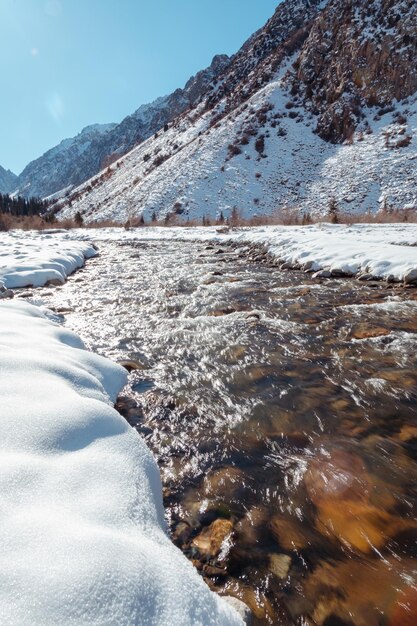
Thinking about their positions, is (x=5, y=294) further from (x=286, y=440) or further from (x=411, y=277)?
(x=411, y=277)

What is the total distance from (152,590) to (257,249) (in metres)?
11.7

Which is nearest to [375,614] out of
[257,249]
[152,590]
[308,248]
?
[152,590]

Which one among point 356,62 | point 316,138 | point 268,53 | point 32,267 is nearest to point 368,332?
point 32,267

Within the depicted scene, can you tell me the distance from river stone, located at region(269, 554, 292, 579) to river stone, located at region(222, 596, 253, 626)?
0.91ft

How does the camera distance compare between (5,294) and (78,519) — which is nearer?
(78,519)

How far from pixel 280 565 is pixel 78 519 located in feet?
3.44

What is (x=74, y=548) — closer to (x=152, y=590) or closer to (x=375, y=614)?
(x=152, y=590)

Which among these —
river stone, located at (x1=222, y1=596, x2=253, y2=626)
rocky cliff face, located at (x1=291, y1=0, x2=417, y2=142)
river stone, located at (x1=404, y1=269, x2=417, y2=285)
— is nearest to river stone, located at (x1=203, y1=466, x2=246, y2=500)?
river stone, located at (x1=222, y1=596, x2=253, y2=626)

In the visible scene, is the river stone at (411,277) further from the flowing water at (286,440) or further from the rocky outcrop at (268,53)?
the rocky outcrop at (268,53)

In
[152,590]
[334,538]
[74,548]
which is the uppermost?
[74,548]

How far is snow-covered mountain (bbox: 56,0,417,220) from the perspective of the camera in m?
28.2

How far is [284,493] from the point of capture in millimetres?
2104

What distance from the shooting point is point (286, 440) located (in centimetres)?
257

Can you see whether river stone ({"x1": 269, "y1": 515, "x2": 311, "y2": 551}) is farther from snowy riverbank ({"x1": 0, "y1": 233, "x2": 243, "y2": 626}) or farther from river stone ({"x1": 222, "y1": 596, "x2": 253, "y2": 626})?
snowy riverbank ({"x1": 0, "y1": 233, "x2": 243, "y2": 626})
